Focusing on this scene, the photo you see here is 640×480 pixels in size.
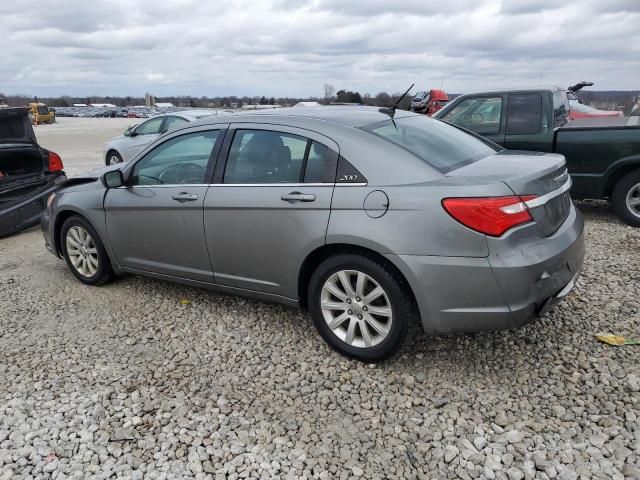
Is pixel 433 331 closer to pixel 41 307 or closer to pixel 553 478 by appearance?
pixel 553 478

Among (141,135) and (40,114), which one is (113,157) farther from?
(40,114)

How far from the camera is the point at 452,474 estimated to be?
2.49m

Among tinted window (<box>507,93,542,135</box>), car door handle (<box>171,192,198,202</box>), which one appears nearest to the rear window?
car door handle (<box>171,192,198,202</box>)

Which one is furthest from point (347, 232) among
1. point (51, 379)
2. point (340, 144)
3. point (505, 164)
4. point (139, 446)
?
point (51, 379)

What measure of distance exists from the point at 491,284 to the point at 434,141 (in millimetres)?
1207

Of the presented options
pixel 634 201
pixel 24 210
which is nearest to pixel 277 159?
pixel 634 201

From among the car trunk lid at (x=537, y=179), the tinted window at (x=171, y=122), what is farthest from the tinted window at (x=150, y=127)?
the car trunk lid at (x=537, y=179)

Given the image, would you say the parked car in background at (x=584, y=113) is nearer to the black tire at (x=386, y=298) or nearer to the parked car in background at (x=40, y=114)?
the black tire at (x=386, y=298)

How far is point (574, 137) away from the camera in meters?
6.62

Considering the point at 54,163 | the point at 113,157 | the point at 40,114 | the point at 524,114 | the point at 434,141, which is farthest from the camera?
the point at 40,114

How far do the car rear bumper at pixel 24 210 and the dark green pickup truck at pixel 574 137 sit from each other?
592cm

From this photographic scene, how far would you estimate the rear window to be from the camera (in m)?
3.37

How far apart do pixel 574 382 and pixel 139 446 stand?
2.47 m

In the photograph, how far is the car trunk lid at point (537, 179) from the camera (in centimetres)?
302
